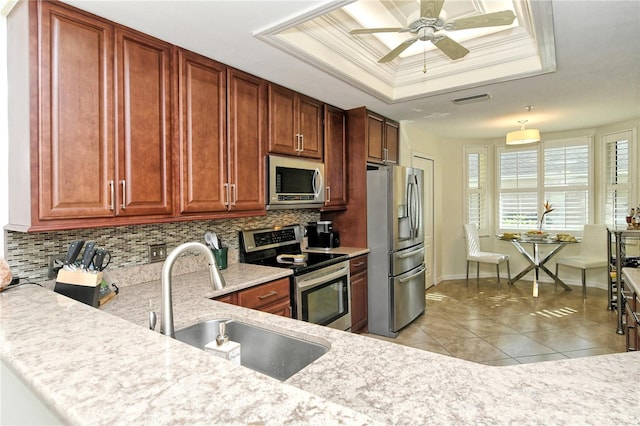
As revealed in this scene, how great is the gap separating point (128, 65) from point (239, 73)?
0.81m

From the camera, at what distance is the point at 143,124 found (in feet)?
6.54

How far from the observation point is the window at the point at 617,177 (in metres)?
4.79

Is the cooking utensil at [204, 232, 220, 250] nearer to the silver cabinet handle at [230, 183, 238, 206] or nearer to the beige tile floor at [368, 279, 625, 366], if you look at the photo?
the silver cabinet handle at [230, 183, 238, 206]

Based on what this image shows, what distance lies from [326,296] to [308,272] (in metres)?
0.34

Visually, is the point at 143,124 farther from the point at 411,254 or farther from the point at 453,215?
the point at 453,215

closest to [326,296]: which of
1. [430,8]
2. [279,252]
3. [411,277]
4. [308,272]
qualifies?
[308,272]

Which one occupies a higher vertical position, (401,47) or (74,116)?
(401,47)

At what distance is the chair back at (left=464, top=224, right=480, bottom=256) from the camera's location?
5727 mm

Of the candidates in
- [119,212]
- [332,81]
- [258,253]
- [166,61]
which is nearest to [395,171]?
[332,81]

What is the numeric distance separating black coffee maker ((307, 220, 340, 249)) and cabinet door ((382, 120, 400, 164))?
3.50ft

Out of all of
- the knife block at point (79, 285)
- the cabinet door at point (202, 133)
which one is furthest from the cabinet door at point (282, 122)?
the knife block at point (79, 285)

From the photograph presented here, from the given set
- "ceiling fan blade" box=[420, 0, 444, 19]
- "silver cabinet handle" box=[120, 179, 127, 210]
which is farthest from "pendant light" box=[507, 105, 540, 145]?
"silver cabinet handle" box=[120, 179, 127, 210]

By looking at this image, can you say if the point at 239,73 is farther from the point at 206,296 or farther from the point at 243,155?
the point at 206,296

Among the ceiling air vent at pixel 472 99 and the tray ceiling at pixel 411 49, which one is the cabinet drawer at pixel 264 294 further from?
the ceiling air vent at pixel 472 99
